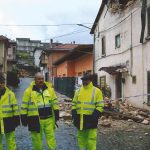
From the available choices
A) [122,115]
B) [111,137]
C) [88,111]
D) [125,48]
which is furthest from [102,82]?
[88,111]

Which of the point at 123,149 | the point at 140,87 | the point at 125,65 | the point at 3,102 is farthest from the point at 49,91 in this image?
the point at 125,65

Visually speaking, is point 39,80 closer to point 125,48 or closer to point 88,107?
point 88,107

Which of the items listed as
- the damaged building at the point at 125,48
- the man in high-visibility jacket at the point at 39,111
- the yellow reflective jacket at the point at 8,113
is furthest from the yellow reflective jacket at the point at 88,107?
the damaged building at the point at 125,48

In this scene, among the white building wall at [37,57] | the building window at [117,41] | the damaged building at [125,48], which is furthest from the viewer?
the white building wall at [37,57]

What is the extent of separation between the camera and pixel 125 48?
21047 millimetres

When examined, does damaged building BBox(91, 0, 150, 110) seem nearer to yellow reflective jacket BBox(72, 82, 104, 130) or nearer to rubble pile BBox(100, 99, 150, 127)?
rubble pile BBox(100, 99, 150, 127)

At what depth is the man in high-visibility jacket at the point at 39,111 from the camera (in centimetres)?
767

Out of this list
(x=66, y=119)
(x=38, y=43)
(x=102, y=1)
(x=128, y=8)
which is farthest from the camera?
(x=38, y=43)

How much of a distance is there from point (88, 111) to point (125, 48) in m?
13.7

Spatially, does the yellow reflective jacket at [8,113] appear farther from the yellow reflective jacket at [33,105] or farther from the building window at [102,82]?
the building window at [102,82]

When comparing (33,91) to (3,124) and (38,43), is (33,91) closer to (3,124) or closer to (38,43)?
(3,124)

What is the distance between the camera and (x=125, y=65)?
20969mm

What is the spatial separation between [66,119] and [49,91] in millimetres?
8121

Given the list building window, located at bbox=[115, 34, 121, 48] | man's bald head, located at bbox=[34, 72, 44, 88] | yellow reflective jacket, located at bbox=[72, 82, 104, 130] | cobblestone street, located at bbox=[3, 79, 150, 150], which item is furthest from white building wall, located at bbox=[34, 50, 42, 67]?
yellow reflective jacket, located at bbox=[72, 82, 104, 130]
